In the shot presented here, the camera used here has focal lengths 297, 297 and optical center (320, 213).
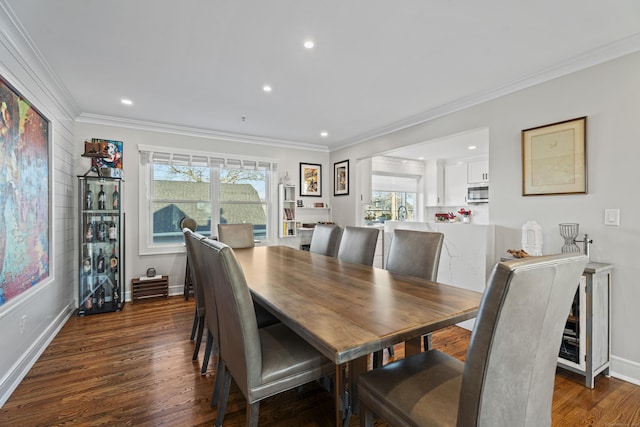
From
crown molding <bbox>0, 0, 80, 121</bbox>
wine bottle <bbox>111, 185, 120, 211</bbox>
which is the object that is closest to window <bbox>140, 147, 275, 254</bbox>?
wine bottle <bbox>111, 185, 120, 211</bbox>

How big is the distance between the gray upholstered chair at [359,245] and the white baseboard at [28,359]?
2.55m

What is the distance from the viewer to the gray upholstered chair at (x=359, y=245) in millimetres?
2602

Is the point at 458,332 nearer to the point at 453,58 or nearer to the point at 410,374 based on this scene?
the point at 410,374

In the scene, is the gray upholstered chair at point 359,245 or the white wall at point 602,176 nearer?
the white wall at point 602,176

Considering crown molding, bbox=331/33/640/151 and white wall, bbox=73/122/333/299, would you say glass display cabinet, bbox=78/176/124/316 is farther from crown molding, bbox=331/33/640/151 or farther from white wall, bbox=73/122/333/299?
crown molding, bbox=331/33/640/151

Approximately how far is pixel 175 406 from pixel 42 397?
93 centimetres

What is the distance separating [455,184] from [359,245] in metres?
4.50

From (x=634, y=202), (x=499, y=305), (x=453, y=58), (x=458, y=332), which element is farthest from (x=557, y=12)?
(x=458, y=332)

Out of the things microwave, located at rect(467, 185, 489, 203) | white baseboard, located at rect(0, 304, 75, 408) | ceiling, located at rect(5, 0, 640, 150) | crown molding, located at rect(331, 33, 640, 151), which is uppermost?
ceiling, located at rect(5, 0, 640, 150)

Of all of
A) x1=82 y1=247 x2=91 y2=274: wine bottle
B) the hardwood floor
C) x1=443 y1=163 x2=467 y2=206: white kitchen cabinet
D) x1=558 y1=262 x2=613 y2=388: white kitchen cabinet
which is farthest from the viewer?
x1=443 y1=163 x2=467 y2=206: white kitchen cabinet

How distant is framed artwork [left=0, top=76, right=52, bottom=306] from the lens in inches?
78.3

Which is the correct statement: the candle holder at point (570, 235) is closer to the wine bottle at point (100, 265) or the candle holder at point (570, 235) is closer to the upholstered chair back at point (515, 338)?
the upholstered chair back at point (515, 338)

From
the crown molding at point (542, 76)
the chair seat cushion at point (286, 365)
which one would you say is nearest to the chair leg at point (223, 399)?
the chair seat cushion at point (286, 365)

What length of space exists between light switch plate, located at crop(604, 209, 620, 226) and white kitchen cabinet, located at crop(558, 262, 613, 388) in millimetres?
325
